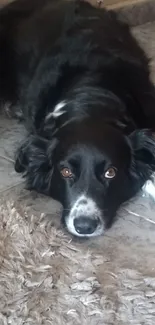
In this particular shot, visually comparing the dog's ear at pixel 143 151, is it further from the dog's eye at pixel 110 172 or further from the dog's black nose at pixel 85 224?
the dog's black nose at pixel 85 224

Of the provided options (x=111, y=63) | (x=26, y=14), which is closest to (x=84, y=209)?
(x=111, y=63)

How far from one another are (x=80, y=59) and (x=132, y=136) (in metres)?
0.45

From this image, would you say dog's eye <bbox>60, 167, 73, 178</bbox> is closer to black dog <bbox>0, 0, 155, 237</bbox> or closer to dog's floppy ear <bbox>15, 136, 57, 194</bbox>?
black dog <bbox>0, 0, 155, 237</bbox>

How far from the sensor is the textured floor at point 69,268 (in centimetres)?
184

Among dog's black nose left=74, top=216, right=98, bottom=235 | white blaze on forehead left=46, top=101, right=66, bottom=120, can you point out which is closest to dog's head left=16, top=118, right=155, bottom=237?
dog's black nose left=74, top=216, right=98, bottom=235

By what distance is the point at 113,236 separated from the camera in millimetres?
2158

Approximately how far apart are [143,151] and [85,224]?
348mm

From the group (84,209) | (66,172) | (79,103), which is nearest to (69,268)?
A: (84,209)

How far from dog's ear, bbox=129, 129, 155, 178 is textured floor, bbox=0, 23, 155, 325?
5.4 inches

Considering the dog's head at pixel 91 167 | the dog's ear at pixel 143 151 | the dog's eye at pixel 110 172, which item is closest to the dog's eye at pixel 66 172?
the dog's head at pixel 91 167

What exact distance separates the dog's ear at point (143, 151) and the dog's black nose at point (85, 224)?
0.88 feet

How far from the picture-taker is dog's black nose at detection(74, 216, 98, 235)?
2035 mm

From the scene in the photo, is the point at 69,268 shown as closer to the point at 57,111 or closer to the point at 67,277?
the point at 67,277

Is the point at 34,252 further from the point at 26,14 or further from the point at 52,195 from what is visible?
the point at 26,14
